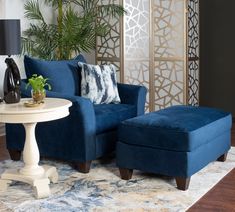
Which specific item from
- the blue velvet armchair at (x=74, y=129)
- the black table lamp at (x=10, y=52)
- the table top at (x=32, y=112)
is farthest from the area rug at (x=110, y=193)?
the black table lamp at (x=10, y=52)

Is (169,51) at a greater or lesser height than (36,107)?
greater

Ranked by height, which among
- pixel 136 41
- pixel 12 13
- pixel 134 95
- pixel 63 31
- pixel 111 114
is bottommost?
pixel 111 114

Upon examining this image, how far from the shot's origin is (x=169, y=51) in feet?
18.9

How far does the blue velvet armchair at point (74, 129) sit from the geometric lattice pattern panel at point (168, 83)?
1440 mm

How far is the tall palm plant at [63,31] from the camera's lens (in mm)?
5496

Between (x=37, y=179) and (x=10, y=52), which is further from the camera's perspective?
(x=10, y=52)

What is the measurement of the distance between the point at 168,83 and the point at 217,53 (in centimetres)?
100

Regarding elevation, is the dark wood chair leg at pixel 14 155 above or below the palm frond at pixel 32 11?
below

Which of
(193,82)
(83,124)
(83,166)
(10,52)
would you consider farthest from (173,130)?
(193,82)

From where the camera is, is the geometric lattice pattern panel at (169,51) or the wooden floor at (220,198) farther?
the geometric lattice pattern panel at (169,51)

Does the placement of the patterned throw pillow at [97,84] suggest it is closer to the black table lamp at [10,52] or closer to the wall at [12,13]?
the black table lamp at [10,52]

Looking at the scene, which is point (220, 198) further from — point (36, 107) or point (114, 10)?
point (114, 10)

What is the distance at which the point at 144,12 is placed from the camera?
5.74 m

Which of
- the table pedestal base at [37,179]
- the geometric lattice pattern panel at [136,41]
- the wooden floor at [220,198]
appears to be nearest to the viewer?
the wooden floor at [220,198]
